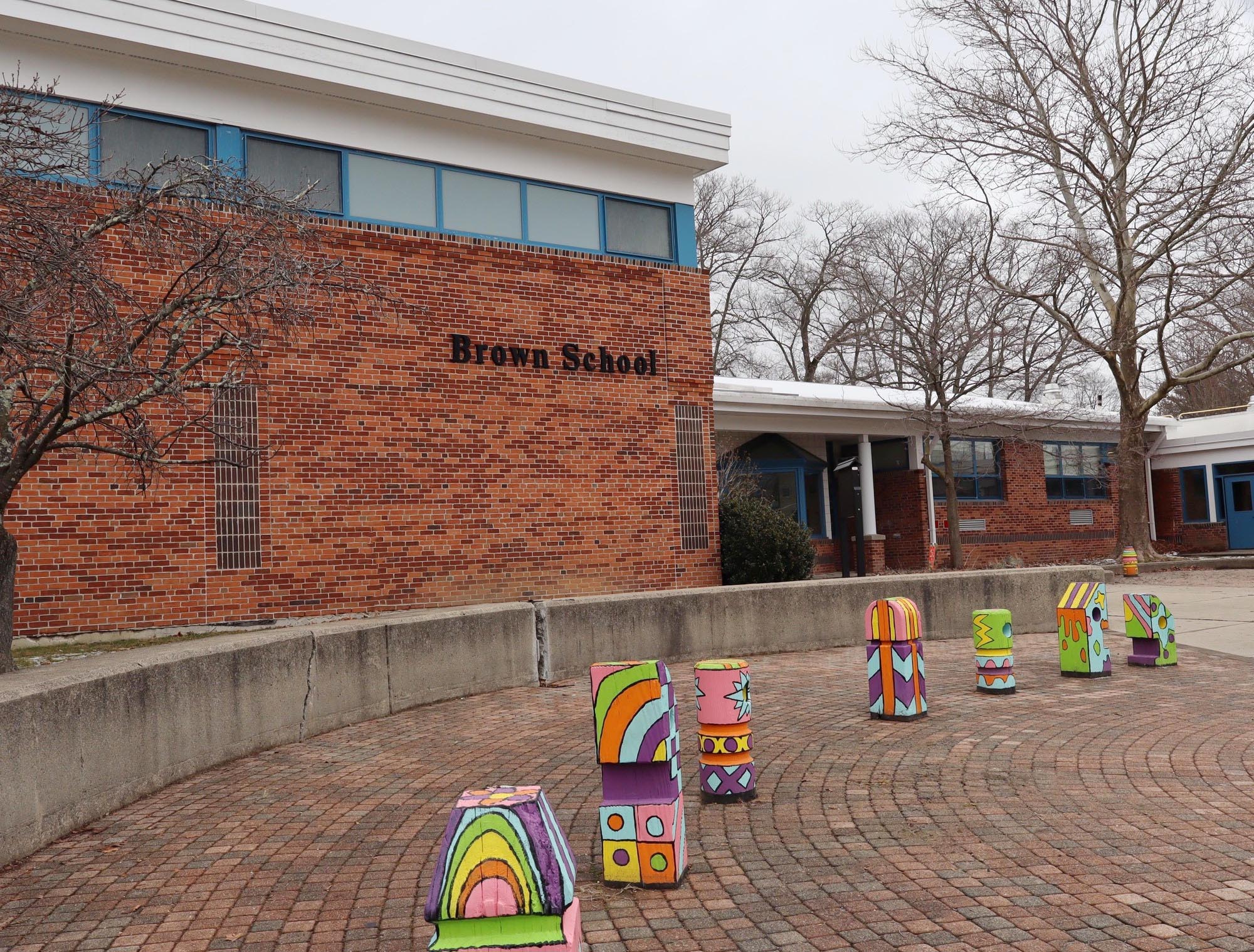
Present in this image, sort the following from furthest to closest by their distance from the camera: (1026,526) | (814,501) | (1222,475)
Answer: (1222,475), (1026,526), (814,501)

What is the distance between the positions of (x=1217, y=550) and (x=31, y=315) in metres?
32.8

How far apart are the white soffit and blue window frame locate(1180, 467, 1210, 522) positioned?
2309 cm

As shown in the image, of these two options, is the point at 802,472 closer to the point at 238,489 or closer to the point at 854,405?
the point at 854,405

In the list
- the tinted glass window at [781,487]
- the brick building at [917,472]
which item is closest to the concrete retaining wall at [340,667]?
the brick building at [917,472]

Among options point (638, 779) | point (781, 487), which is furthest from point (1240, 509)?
point (638, 779)

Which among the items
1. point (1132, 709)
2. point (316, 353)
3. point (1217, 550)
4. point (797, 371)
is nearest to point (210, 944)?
point (1132, 709)

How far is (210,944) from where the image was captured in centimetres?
400

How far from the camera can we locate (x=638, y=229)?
1539cm

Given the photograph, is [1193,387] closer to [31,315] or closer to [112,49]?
[112,49]

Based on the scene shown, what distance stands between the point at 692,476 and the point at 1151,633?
664 cm

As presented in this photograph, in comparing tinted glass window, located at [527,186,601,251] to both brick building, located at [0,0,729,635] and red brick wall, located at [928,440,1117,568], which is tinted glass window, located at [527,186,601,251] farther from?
red brick wall, located at [928,440,1117,568]

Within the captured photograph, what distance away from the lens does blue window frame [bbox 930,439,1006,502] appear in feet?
84.9

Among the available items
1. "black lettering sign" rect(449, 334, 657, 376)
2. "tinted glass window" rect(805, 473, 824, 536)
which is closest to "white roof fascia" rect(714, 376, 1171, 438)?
"tinted glass window" rect(805, 473, 824, 536)

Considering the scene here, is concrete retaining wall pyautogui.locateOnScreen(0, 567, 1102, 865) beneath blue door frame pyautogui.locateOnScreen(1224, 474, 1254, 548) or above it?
beneath
